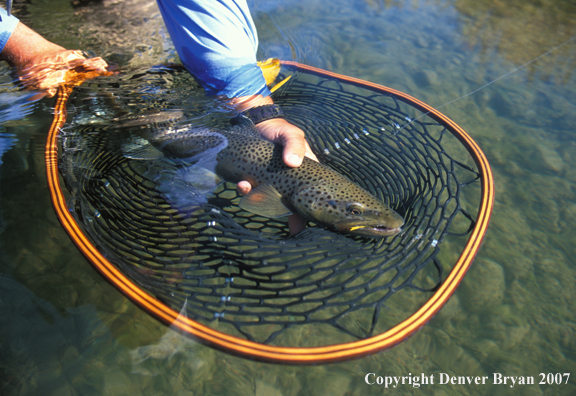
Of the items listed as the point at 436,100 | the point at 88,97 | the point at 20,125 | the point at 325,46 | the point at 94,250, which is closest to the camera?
the point at 94,250

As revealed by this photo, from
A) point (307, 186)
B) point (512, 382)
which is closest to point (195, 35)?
point (307, 186)

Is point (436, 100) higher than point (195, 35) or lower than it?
lower

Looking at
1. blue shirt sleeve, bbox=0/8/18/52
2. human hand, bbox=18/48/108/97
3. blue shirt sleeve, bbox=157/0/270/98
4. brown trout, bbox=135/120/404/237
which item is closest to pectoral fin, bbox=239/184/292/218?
brown trout, bbox=135/120/404/237

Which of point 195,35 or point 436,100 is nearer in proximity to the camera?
point 195,35

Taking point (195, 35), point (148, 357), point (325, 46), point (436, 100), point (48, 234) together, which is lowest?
point (148, 357)

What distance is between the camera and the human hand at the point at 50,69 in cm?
350

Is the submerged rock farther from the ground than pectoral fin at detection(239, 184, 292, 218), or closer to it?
closer to it

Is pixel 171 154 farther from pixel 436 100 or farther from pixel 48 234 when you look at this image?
pixel 436 100

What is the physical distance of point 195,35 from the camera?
3.46m

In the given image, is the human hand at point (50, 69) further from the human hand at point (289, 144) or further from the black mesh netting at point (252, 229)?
the human hand at point (289, 144)

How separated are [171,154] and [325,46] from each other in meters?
3.84

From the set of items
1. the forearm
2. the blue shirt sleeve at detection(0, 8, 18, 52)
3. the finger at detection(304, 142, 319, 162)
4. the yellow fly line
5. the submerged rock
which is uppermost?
the blue shirt sleeve at detection(0, 8, 18, 52)

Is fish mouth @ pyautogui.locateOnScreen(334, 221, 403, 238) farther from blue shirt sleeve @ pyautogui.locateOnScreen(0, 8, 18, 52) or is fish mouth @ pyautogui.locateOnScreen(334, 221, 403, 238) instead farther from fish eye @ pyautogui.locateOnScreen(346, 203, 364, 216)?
blue shirt sleeve @ pyautogui.locateOnScreen(0, 8, 18, 52)

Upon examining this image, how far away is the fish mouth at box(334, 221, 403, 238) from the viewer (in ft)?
7.69
